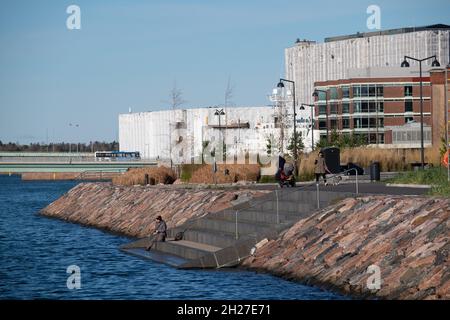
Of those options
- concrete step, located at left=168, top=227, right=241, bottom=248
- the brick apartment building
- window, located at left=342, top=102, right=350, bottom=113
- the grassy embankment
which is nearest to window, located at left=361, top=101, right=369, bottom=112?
the brick apartment building

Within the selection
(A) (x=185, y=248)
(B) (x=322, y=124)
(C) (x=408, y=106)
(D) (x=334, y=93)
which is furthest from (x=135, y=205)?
(B) (x=322, y=124)

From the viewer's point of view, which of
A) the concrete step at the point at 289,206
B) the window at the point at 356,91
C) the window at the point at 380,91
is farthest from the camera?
the window at the point at 356,91

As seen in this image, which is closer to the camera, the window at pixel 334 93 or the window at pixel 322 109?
the window at pixel 334 93

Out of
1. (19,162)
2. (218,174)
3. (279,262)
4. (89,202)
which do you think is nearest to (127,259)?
(279,262)

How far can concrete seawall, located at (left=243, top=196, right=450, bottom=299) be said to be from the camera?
25109mm

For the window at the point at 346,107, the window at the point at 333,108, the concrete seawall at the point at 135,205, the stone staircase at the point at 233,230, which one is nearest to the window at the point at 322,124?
the window at the point at 333,108

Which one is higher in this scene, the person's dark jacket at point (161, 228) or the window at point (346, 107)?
A: the window at point (346, 107)

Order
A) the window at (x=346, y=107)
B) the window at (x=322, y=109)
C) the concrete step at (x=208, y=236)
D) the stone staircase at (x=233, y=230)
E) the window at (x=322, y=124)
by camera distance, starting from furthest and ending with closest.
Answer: the window at (x=322, y=124) < the window at (x=322, y=109) < the window at (x=346, y=107) < the concrete step at (x=208, y=236) < the stone staircase at (x=233, y=230)

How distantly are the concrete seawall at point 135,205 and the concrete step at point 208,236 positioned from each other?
350 cm

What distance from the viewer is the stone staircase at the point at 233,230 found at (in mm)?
34219

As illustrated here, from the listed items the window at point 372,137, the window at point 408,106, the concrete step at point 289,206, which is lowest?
the concrete step at point 289,206

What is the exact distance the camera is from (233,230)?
38.0 meters

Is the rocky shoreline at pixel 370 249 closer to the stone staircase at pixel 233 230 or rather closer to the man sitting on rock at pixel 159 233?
the stone staircase at pixel 233 230

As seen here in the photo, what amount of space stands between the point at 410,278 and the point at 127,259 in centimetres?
1524
